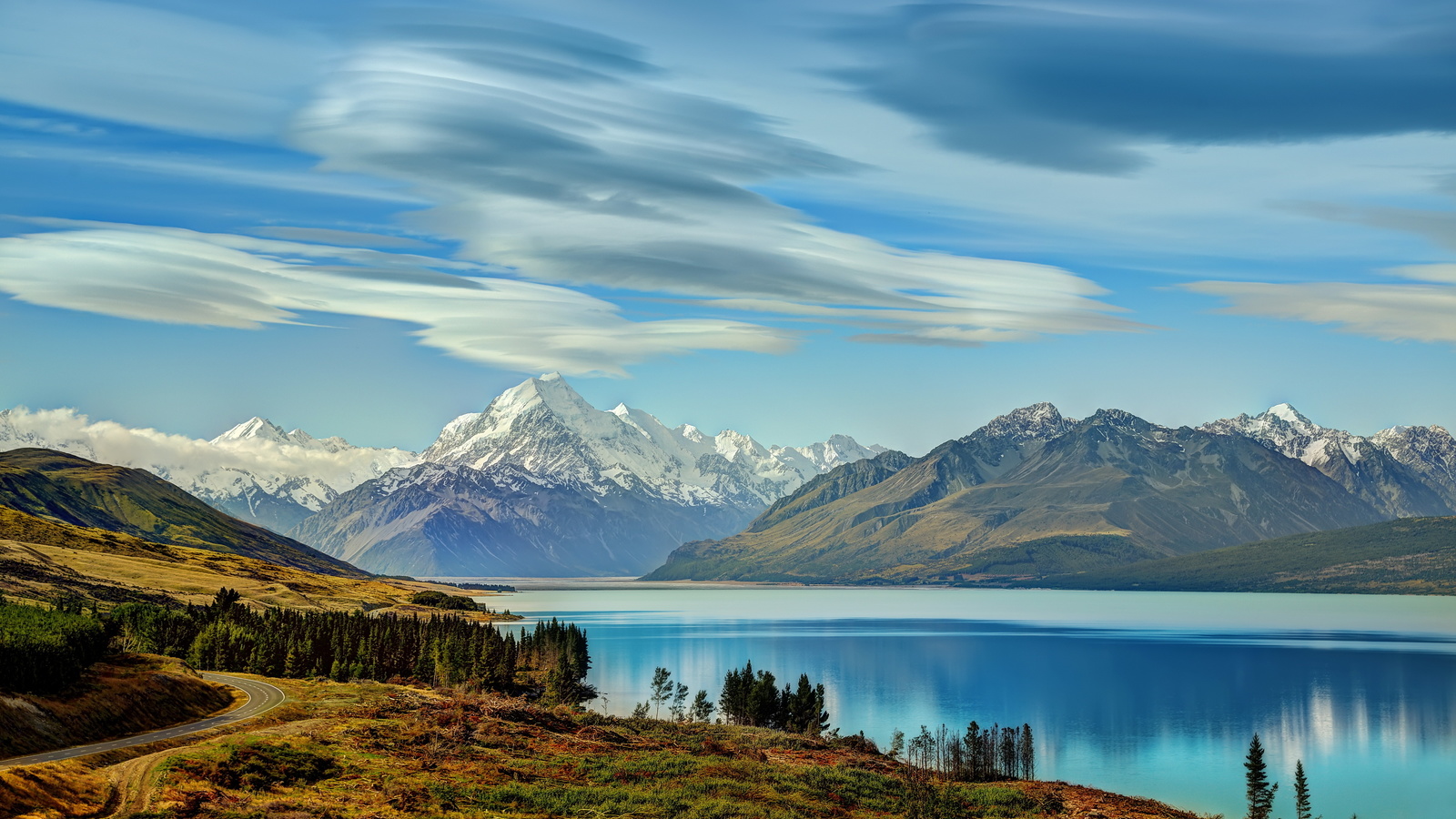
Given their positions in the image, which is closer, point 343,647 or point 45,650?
point 45,650

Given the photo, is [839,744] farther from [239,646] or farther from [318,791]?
[239,646]

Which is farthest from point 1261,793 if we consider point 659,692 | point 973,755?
point 659,692

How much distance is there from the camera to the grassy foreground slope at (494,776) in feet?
189

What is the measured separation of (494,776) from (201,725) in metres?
25.3

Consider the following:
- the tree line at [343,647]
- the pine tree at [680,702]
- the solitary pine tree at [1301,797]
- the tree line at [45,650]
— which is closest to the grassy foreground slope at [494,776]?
the tree line at [45,650]

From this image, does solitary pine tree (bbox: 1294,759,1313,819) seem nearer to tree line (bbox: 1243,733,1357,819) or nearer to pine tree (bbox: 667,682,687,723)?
tree line (bbox: 1243,733,1357,819)

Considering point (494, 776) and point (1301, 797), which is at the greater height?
point (494, 776)

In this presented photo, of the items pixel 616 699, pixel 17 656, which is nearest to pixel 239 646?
pixel 616 699

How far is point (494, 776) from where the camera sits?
70.1 metres

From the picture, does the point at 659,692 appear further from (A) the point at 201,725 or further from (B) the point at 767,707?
(A) the point at 201,725

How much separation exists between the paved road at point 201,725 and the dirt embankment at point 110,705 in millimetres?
1410

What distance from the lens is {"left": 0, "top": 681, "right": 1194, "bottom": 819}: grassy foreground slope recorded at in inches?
2265

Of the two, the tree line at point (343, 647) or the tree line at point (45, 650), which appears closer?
the tree line at point (45, 650)

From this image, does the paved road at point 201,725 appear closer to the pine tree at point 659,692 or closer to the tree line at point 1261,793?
the pine tree at point 659,692
